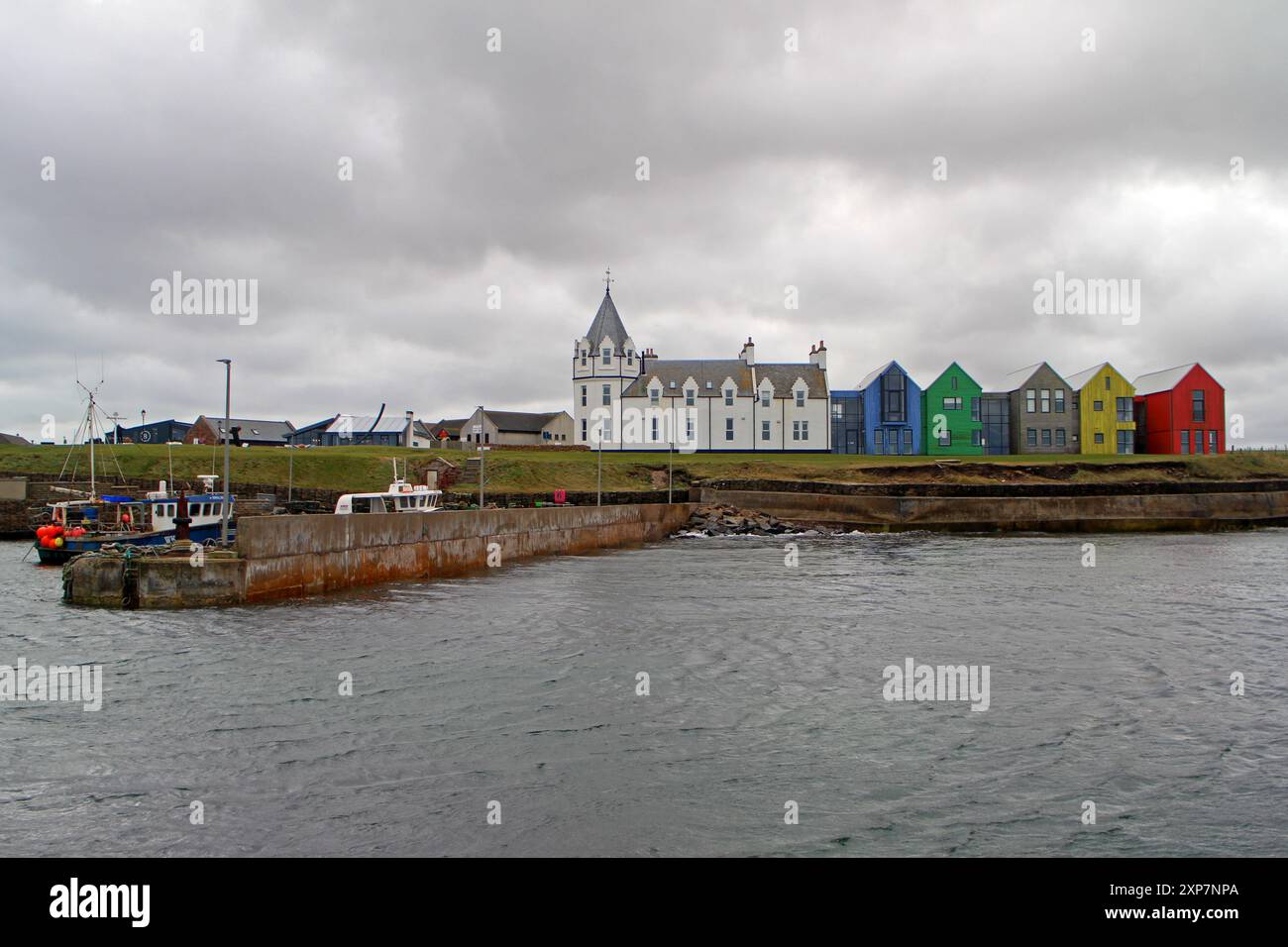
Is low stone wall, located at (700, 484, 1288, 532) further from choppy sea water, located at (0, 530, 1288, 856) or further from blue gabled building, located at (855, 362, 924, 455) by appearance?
choppy sea water, located at (0, 530, 1288, 856)

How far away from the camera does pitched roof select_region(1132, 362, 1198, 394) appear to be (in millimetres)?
82938

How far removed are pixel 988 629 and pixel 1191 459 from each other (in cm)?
6361

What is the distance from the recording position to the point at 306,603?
23812mm

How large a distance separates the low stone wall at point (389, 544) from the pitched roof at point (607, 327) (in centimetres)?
4205

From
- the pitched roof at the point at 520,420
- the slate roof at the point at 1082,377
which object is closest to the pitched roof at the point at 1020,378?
the slate roof at the point at 1082,377

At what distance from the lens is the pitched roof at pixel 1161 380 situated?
272ft

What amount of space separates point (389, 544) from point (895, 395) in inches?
2505

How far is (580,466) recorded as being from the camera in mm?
68125

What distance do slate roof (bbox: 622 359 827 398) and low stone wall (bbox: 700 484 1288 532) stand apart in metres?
24.3

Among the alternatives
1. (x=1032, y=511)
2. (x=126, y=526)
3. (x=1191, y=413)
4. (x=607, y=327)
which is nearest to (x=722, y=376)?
(x=607, y=327)

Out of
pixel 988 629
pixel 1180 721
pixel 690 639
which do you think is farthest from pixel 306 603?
pixel 1180 721

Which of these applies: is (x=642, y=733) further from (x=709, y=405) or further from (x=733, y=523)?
(x=709, y=405)
